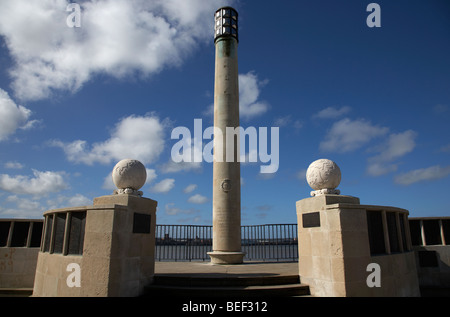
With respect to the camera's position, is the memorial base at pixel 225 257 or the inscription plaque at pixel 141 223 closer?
the inscription plaque at pixel 141 223

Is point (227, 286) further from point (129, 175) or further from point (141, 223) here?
point (129, 175)

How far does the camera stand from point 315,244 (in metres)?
9.17

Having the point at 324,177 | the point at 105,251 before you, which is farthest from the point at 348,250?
the point at 105,251

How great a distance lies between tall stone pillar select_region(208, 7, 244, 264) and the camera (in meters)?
15.0

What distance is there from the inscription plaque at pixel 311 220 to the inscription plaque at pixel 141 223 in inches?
203

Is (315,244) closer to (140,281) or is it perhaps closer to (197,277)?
(197,277)

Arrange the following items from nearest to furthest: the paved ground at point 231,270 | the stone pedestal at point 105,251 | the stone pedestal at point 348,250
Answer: the stone pedestal at point 105,251 < the stone pedestal at point 348,250 < the paved ground at point 231,270

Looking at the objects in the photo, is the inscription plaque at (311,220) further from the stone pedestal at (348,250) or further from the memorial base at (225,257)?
the memorial base at (225,257)

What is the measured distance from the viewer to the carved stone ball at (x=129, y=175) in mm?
9680

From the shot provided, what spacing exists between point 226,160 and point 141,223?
6948 millimetres

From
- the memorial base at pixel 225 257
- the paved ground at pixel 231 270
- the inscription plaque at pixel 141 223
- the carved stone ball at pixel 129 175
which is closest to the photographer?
the inscription plaque at pixel 141 223

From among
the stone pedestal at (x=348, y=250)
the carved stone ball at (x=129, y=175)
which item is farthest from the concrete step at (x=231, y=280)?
the carved stone ball at (x=129, y=175)

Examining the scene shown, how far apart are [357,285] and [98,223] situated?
7609 millimetres
